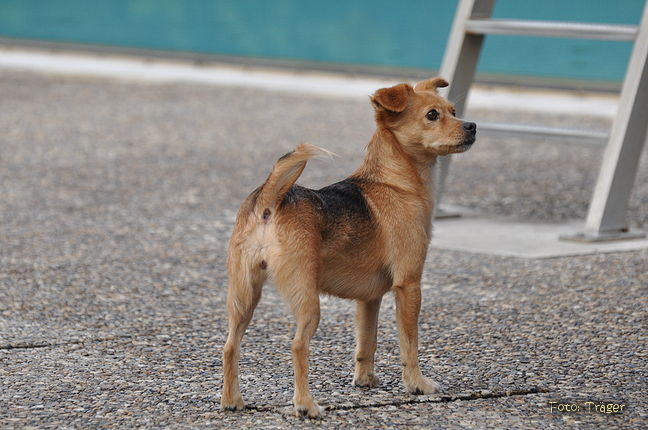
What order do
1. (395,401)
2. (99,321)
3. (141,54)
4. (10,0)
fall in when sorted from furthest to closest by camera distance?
(10,0) < (141,54) < (99,321) < (395,401)

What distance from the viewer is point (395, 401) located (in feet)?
13.2

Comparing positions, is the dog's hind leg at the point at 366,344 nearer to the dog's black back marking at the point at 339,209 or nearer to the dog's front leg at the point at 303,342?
the dog's black back marking at the point at 339,209

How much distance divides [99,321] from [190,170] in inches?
213

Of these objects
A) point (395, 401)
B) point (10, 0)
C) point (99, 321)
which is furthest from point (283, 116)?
point (10, 0)

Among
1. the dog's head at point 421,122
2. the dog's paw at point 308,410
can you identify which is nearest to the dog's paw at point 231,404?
the dog's paw at point 308,410

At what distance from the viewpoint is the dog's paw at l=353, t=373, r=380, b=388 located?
4.20m

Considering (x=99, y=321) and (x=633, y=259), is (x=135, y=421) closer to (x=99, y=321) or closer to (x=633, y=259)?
(x=99, y=321)

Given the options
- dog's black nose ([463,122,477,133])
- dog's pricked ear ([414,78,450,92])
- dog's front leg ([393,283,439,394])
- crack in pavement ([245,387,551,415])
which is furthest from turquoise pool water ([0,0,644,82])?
dog's front leg ([393,283,439,394])

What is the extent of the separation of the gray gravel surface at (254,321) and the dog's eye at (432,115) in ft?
2.51

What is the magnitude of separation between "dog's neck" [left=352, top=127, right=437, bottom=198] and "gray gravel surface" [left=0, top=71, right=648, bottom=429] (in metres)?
0.68

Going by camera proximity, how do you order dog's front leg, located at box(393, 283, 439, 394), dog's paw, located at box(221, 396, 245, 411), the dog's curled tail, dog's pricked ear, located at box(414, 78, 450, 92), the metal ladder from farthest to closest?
the metal ladder
dog's pricked ear, located at box(414, 78, 450, 92)
dog's front leg, located at box(393, 283, 439, 394)
dog's paw, located at box(221, 396, 245, 411)
the dog's curled tail

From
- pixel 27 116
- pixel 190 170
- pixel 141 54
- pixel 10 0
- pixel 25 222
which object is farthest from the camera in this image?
pixel 10 0

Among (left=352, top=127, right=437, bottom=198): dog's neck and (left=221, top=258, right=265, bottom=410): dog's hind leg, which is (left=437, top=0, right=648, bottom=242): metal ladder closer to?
(left=352, top=127, right=437, bottom=198): dog's neck

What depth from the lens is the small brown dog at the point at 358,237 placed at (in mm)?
3705
